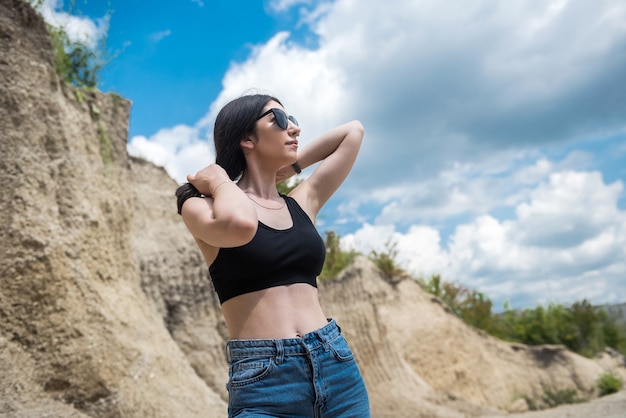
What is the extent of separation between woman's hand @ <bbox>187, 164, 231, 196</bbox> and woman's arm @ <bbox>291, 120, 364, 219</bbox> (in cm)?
49

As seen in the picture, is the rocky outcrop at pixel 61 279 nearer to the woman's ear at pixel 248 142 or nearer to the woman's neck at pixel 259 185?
the woman's neck at pixel 259 185

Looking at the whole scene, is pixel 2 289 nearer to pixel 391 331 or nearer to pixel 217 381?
pixel 217 381

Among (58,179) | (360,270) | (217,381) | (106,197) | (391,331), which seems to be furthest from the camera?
(391,331)

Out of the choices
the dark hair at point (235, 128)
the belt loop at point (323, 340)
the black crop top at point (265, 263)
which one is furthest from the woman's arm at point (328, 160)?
the belt loop at point (323, 340)

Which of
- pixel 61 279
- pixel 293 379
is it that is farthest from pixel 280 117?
pixel 61 279

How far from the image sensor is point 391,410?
10.8 meters

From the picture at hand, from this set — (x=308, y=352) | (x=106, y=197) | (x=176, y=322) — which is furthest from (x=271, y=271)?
(x=176, y=322)

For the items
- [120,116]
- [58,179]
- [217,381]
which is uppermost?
[120,116]

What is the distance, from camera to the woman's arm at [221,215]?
212 cm

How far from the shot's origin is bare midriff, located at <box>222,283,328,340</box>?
7.27 feet

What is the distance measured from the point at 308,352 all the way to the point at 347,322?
10069mm

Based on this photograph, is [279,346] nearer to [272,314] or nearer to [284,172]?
[272,314]

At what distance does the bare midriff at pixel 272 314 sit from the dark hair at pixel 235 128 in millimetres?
638

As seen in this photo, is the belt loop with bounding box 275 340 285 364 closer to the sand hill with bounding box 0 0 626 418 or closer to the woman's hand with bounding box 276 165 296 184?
the woman's hand with bounding box 276 165 296 184
